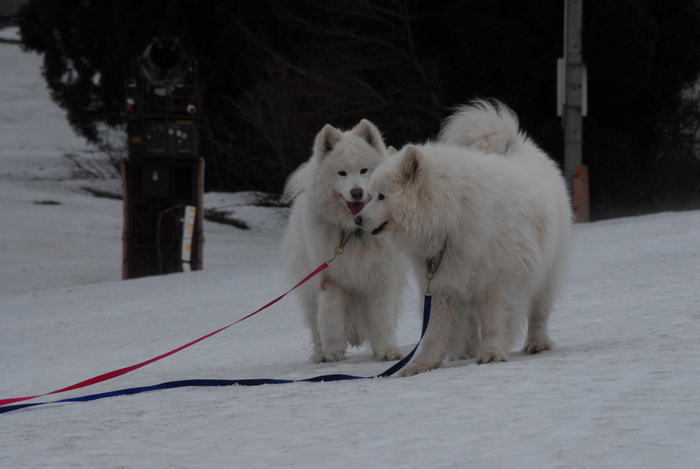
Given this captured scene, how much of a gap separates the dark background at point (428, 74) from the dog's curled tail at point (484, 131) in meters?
9.67

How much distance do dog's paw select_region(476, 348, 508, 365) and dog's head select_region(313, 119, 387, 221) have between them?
A: 1528 mm

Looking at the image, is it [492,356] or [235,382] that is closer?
[492,356]

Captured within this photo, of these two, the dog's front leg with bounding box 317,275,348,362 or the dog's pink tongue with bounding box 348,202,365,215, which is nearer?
the dog's pink tongue with bounding box 348,202,365,215

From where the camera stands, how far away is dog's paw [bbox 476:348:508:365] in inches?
185

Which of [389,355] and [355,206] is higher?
[355,206]

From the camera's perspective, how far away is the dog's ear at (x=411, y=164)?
4531 mm

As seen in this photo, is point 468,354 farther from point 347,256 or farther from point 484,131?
point 484,131

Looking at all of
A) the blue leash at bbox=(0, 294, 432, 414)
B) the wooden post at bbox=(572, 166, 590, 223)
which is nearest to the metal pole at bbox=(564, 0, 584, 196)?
the wooden post at bbox=(572, 166, 590, 223)

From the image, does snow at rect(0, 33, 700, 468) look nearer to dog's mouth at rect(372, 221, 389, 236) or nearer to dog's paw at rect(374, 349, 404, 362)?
dog's paw at rect(374, 349, 404, 362)

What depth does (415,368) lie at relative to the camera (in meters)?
4.73

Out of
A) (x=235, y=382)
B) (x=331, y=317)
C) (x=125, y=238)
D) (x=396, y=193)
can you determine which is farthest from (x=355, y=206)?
(x=125, y=238)

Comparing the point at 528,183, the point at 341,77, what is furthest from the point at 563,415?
the point at 341,77

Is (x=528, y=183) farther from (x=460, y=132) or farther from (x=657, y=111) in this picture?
(x=657, y=111)

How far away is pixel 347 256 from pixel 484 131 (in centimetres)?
135
